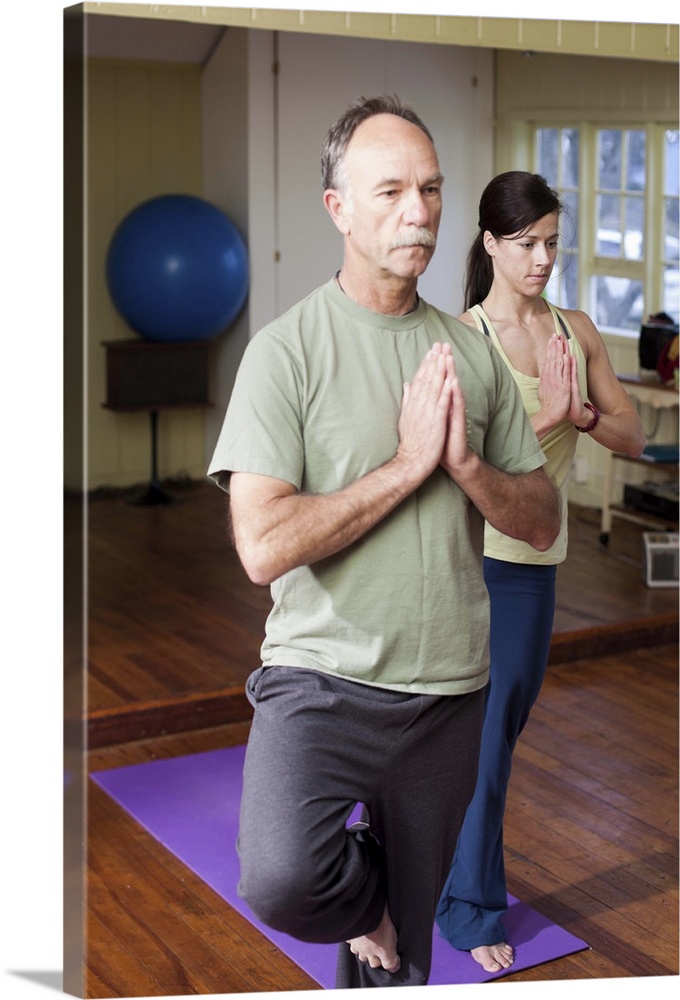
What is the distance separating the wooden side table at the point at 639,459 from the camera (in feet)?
20.1

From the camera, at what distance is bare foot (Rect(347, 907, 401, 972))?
2.14m

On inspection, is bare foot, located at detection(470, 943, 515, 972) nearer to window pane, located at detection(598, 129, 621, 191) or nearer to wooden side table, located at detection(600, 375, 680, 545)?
wooden side table, located at detection(600, 375, 680, 545)

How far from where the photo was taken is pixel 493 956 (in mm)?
2889

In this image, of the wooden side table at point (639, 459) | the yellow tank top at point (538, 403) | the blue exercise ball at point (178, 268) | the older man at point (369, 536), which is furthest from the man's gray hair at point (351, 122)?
the blue exercise ball at point (178, 268)

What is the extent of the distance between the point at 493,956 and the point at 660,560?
10.1 feet

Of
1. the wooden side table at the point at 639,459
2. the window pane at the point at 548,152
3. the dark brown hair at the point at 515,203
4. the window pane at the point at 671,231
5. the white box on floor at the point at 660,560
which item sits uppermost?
the window pane at the point at 548,152

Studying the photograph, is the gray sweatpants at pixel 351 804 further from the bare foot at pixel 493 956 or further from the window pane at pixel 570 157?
the window pane at pixel 570 157

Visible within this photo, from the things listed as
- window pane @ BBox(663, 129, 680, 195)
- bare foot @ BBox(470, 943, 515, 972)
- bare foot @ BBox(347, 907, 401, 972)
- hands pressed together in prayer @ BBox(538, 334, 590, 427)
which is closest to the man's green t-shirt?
hands pressed together in prayer @ BBox(538, 334, 590, 427)

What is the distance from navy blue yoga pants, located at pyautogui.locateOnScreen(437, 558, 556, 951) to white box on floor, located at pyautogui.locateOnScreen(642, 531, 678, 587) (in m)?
2.98

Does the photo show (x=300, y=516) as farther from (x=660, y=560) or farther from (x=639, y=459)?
(x=639, y=459)

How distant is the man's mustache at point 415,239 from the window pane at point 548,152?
572 cm

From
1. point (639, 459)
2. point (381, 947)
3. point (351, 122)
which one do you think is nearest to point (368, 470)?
point (351, 122)
